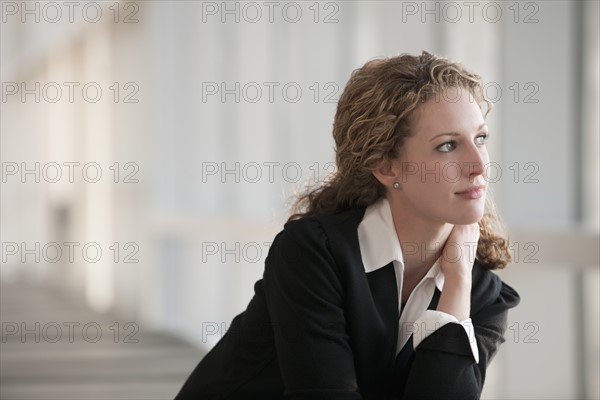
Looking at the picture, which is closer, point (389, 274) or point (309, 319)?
point (309, 319)

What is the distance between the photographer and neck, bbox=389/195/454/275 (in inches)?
83.1

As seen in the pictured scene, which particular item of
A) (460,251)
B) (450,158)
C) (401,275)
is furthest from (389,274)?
(450,158)

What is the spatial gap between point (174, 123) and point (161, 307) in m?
1.48

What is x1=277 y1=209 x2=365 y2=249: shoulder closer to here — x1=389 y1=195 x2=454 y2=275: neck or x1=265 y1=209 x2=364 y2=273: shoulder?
x1=265 y1=209 x2=364 y2=273: shoulder

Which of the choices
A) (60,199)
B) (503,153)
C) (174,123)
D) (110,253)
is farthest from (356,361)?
(60,199)

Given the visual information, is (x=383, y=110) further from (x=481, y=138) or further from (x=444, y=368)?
(x=444, y=368)

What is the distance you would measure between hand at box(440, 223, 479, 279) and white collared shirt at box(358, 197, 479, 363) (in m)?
0.05

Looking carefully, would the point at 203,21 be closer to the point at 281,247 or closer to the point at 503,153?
the point at 503,153

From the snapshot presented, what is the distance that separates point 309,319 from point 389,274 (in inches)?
8.6

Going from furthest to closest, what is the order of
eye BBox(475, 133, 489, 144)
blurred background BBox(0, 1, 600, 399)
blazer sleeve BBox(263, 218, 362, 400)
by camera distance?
blurred background BBox(0, 1, 600, 399), eye BBox(475, 133, 489, 144), blazer sleeve BBox(263, 218, 362, 400)

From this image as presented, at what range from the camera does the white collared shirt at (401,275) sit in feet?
6.52

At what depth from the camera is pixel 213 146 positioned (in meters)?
7.78

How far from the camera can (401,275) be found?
2.07m

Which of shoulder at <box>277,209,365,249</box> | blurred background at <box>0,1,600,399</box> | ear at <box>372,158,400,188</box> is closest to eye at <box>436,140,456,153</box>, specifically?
ear at <box>372,158,400,188</box>
